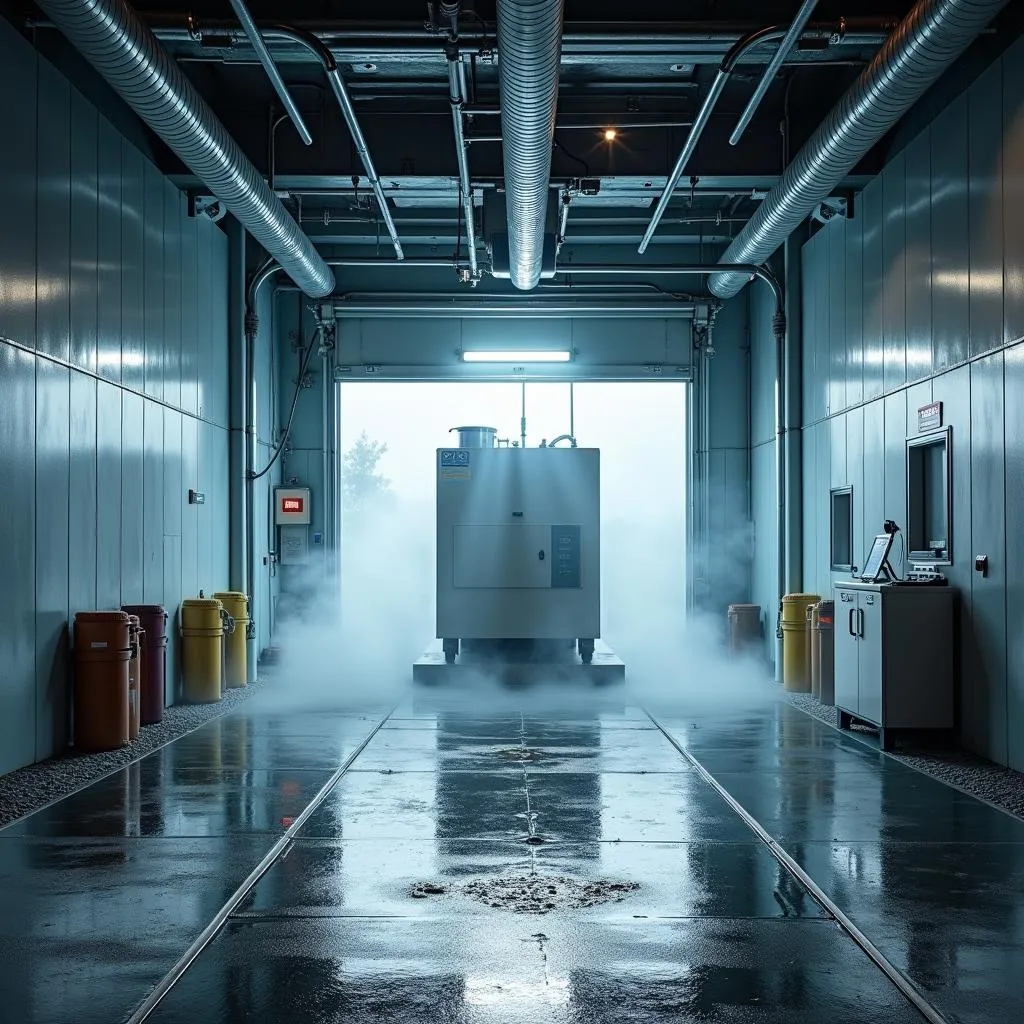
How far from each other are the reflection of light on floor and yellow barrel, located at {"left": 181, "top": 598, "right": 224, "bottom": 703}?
776 centimetres

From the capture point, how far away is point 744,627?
14.7 metres

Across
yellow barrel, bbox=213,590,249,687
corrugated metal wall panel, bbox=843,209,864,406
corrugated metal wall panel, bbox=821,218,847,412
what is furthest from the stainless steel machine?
corrugated metal wall panel, bbox=843,209,864,406

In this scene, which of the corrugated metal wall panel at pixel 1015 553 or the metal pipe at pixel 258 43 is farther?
the corrugated metal wall panel at pixel 1015 553

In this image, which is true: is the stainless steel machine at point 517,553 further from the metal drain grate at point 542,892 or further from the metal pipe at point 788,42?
the metal drain grate at point 542,892

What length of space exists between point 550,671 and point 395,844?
7069 mm

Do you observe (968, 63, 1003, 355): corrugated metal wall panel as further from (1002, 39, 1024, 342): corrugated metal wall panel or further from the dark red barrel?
the dark red barrel

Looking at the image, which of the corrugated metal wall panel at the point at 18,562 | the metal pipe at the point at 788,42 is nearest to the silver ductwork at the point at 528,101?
the metal pipe at the point at 788,42

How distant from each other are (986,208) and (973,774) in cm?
357

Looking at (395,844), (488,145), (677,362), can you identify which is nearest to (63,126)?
(488,145)

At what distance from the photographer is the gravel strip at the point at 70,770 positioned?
6.63 meters

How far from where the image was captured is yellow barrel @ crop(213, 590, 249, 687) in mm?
12367

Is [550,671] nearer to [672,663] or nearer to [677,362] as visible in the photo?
[672,663]

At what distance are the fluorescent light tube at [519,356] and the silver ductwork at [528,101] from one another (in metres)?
4.16

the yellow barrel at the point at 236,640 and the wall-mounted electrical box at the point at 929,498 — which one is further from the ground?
the wall-mounted electrical box at the point at 929,498
